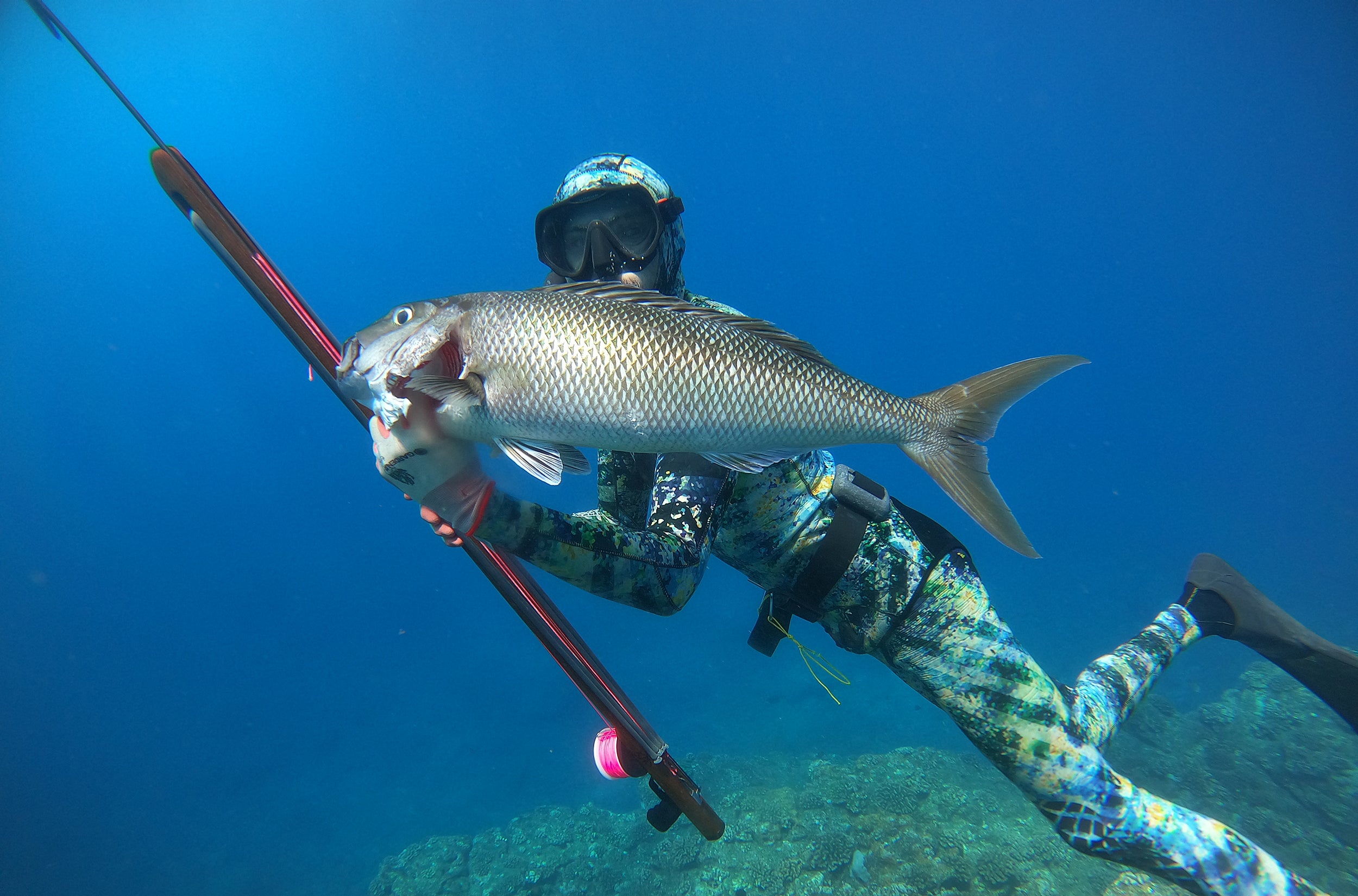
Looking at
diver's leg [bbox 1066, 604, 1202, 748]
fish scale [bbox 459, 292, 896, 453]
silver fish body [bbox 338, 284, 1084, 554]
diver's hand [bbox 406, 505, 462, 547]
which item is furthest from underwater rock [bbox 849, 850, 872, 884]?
diver's hand [bbox 406, 505, 462, 547]

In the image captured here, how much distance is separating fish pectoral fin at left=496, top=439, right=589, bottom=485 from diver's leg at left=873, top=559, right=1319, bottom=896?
1859 millimetres

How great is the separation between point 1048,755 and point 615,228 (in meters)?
3.42

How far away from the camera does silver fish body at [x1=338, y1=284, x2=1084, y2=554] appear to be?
1.56 meters

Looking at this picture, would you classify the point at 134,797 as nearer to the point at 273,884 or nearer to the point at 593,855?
the point at 273,884

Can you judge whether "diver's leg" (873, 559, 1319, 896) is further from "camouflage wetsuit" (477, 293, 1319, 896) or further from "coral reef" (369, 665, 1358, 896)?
"coral reef" (369, 665, 1358, 896)

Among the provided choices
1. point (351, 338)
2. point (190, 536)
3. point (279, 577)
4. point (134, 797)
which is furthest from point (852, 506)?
point (190, 536)

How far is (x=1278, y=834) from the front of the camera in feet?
25.8

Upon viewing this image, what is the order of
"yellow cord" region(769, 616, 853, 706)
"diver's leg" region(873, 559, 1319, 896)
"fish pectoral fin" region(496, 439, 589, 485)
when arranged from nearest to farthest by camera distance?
"fish pectoral fin" region(496, 439, 589, 485), "diver's leg" region(873, 559, 1319, 896), "yellow cord" region(769, 616, 853, 706)

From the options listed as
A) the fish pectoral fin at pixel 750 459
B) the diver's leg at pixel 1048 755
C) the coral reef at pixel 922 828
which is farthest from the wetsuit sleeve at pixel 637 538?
the coral reef at pixel 922 828

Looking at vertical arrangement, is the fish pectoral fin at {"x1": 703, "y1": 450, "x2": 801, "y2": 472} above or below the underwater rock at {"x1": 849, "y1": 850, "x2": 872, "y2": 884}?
above

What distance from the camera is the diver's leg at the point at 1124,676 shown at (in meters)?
2.89

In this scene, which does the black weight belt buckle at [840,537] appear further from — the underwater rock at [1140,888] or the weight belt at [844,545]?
the underwater rock at [1140,888]

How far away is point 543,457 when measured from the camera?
1712 mm

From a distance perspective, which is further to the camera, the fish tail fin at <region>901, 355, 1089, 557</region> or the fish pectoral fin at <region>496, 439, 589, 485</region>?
the fish tail fin at <region>901, 355, 1089, 557</region>
